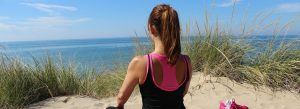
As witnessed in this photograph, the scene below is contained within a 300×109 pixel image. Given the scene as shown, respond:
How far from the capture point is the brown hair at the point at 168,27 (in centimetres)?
243

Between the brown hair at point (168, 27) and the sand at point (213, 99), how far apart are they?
3598 millimetres

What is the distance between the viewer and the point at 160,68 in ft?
8.22

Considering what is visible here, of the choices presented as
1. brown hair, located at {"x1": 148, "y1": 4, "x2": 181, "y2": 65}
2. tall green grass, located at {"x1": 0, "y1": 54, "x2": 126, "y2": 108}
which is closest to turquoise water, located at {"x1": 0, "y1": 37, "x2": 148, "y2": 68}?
tall green grass, located at {"x1": 0, "y1": 54, "x2": 126, "y2": 108}

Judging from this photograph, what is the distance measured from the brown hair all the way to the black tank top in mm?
153

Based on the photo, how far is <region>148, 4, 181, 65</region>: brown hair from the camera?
7.97 feet

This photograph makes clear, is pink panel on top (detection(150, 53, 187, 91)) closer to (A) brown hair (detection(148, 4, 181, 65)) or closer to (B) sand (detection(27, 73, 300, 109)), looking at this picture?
(A) brown hair (detection(148, 4, 181, 65))

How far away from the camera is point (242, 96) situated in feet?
20.8

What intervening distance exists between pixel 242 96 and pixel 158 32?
13.6 feet

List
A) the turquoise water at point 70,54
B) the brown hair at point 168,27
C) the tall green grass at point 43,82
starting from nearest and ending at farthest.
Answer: the brown hair at point 168,27, the tall green grass at point 43,82, the turquoise water at point 70,54

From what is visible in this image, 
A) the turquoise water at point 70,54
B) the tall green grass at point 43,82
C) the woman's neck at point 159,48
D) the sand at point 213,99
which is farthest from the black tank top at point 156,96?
the turquoise water at point 70,54

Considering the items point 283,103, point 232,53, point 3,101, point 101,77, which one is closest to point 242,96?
point 283,103

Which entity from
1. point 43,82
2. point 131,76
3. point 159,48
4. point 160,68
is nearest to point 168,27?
point 159,48

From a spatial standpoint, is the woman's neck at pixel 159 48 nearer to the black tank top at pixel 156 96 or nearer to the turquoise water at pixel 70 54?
the black tank top at pixel 156 96

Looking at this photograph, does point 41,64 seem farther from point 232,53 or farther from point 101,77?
point 232,53
